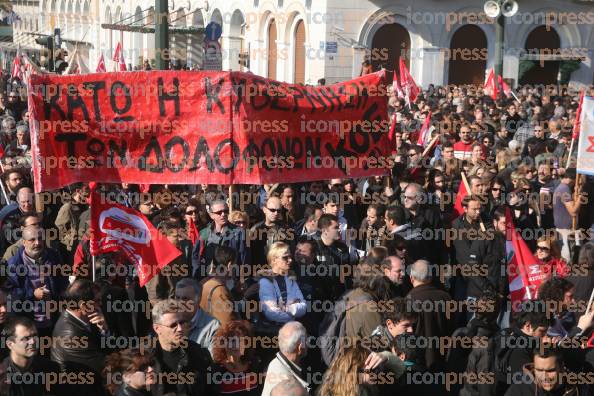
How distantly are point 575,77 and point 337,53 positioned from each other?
1088 cm

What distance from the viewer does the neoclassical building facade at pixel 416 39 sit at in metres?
34.3

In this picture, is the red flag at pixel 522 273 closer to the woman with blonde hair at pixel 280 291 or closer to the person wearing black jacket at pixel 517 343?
the person wearing black jacket at pixel 517 343

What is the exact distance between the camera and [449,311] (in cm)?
699

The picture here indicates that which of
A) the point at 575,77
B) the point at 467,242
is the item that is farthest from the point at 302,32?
the point at 467,242

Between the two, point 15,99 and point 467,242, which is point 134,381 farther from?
point 15,99

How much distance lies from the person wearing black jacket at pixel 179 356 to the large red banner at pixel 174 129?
2.18 m

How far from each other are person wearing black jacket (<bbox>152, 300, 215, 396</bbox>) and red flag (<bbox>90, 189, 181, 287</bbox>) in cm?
144

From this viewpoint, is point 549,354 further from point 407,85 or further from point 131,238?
point 407,85

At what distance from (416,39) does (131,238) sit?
2969 cm

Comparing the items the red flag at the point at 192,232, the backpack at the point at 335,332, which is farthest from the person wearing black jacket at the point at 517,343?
the red flag at the point at 192,232

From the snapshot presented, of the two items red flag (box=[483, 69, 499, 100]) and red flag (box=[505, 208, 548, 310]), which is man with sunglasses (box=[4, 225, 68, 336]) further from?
red flag (box=[483, 69, 499, 100])

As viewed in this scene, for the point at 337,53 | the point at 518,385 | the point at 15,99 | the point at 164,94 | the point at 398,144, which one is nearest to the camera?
the point at 518,385

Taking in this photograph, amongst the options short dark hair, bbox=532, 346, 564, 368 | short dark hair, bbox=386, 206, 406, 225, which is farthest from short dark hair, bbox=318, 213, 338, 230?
short dark hair, bbox=532, 346, 564, 368

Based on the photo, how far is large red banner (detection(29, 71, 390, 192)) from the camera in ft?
25.3
